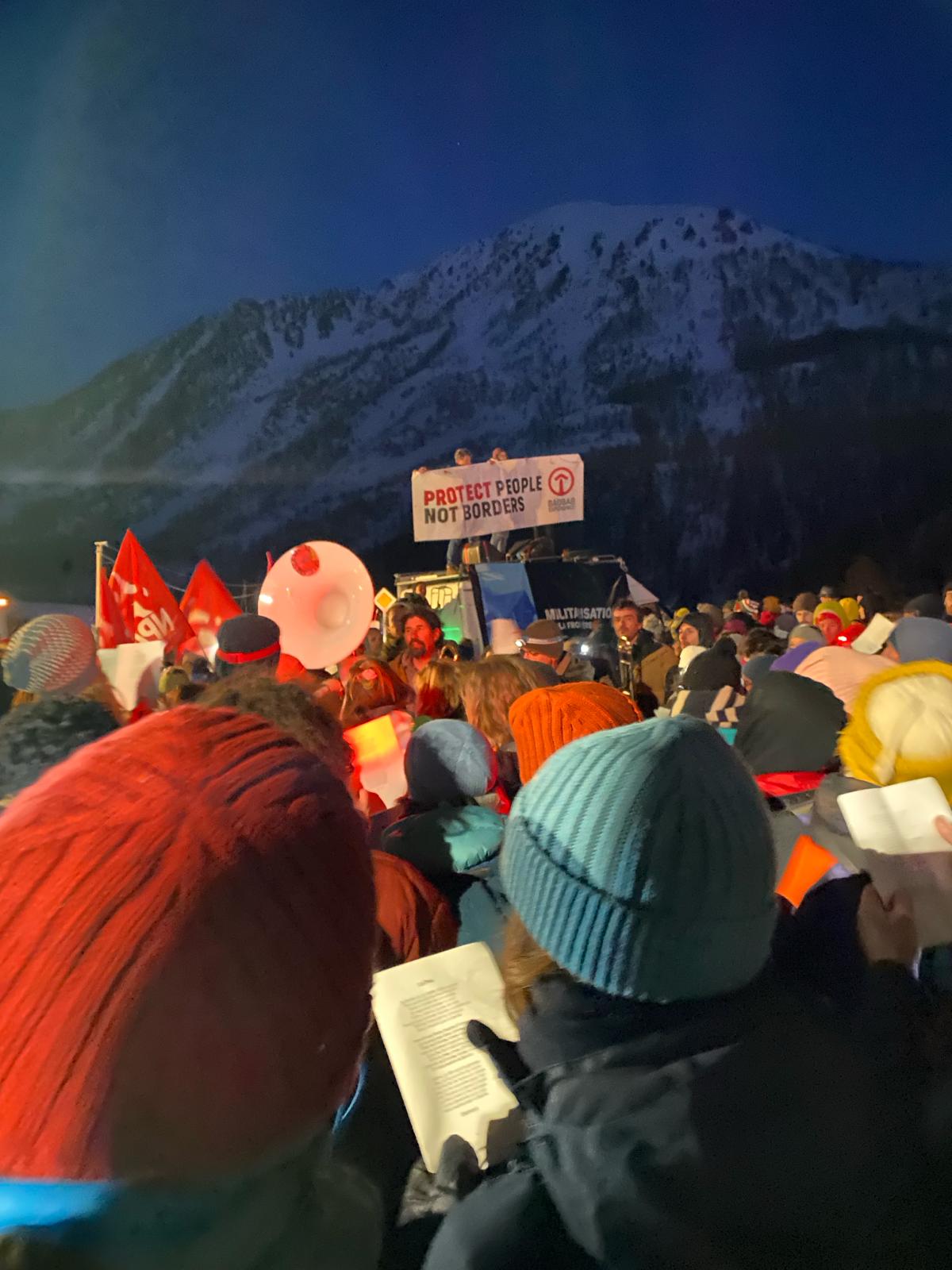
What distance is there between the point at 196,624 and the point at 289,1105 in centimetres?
522

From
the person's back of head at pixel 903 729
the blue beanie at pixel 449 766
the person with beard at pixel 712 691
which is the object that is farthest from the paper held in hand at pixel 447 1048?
the person with beard at pixel 712 691

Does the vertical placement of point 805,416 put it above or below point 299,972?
above

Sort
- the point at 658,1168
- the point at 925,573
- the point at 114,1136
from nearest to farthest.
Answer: the point at 114,1136 → the point at 658,1168 → the point at 925,573

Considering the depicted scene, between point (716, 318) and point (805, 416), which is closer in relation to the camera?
point (805, 416)

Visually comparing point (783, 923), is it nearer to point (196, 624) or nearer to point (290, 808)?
point (290, 808)

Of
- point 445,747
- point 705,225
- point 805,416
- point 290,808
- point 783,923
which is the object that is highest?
point 705,225

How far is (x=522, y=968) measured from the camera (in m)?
0.99

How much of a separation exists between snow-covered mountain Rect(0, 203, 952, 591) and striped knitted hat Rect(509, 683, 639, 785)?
1694cm

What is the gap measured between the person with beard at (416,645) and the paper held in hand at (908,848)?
359 cm

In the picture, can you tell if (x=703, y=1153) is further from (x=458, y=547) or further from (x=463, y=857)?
(x=458, y=547)

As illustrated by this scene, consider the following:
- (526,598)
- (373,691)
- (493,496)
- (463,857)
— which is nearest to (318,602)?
(373,691)

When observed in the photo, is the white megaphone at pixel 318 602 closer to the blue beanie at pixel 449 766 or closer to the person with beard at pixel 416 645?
the person with beard at pixel 416 645

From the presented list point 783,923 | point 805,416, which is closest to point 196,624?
point 783,923

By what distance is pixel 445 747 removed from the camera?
6.48 ft
